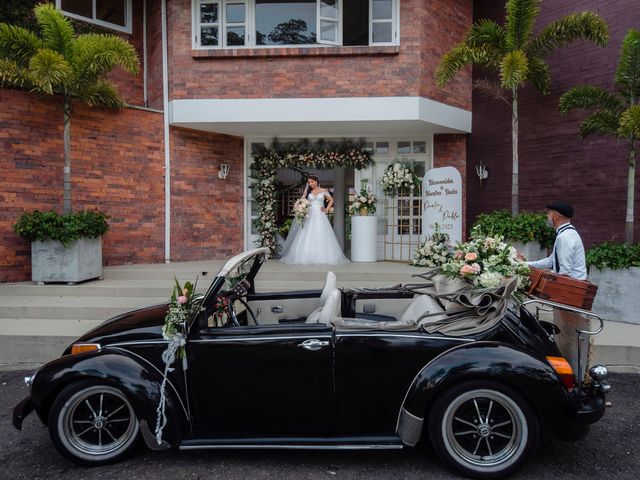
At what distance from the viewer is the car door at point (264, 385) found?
2869 millimetres

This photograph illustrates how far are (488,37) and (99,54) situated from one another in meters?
6.32

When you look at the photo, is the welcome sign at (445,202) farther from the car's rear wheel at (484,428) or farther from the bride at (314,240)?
the car's rear wheel at (484,428)

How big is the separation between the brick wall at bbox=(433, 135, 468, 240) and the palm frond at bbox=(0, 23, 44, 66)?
25.2 feet

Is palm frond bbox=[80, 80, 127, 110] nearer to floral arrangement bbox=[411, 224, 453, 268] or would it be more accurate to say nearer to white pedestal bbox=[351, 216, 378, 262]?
white pedestal bbox=[351, 216, 378, 262]

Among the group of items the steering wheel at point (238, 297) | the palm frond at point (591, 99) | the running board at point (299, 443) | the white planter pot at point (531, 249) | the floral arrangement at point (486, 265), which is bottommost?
the running board at point (299, 443)

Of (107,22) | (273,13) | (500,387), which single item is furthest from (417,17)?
(500,387)

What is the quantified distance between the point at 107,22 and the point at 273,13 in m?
3.60

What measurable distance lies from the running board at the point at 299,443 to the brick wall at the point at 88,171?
6.46m

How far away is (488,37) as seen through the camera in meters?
7.72

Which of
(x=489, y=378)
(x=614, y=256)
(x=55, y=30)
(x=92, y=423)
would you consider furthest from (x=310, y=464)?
(x=55, y=30)

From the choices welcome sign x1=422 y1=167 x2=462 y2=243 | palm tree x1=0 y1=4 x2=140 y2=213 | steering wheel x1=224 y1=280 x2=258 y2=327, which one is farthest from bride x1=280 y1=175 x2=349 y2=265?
steering wheel x1=224 y1=280 x2=258 y2=327

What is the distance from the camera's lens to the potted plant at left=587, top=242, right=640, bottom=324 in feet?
19.8

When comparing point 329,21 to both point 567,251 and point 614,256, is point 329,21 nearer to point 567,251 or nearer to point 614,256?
point 614,256

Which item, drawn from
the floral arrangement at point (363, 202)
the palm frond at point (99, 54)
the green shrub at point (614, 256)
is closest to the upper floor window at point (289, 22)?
the palm frond at point (99, 54)
